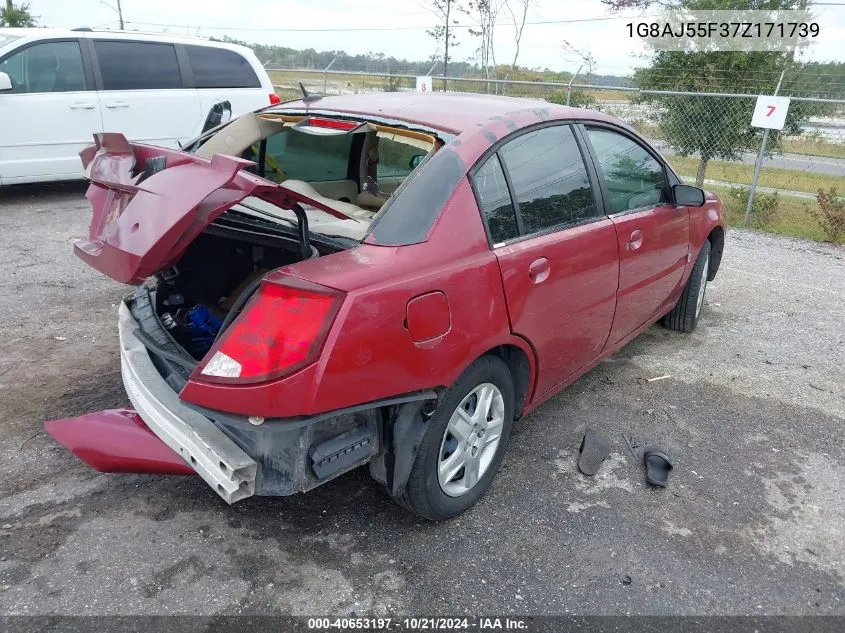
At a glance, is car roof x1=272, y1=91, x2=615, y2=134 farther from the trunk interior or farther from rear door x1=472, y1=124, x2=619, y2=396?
the trunk interior

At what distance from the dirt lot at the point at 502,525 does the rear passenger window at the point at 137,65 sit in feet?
15.8

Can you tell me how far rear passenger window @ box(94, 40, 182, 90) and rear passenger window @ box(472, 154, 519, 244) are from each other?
6768mm

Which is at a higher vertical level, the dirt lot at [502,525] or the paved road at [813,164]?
the dirt lot at [502,525]

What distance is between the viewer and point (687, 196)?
3.94 meters

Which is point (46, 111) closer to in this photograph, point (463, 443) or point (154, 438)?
point (154, 438)

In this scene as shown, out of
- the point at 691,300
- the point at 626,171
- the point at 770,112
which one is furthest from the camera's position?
the point at 770,112

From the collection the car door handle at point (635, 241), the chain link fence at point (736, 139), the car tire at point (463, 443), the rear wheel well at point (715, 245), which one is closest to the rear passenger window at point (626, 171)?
the car door handle at point (635, 241)

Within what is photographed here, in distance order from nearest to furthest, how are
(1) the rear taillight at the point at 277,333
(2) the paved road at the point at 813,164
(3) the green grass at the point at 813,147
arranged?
(1) the rear taillight at the point at 277,333 → (3) the green grass at the point at 813,147 → (2) the paved road at the point at 813,164

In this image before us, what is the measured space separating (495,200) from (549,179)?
459 millimetres

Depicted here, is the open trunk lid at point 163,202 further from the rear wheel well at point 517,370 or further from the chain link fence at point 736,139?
the chain link fence at point 736,139

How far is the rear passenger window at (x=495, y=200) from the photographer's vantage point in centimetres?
261

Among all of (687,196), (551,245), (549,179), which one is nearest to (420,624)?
(551,245)

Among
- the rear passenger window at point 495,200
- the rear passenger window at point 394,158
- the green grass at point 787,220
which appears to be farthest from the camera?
the green grass at point 787,220

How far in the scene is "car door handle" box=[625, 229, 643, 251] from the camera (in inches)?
135
